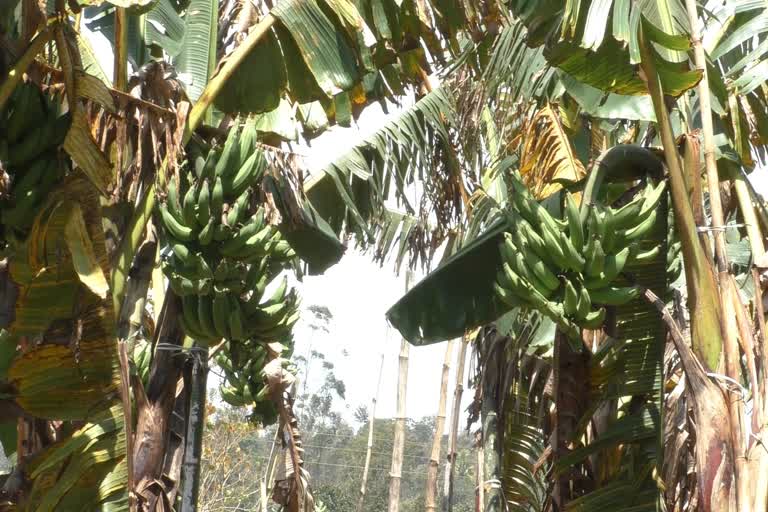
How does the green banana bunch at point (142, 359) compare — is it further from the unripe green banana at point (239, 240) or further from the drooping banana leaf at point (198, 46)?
the drooping banana leaf at point (198, 46)

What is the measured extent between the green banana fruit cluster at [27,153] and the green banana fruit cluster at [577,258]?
5.36 feet

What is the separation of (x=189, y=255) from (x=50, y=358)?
665 millimetres

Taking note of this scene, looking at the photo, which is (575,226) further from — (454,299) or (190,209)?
(190,209)

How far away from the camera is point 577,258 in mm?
2781

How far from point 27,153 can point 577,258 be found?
1885 millimetres

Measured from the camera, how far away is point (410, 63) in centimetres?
444

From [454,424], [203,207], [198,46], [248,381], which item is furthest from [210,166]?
[454,424]

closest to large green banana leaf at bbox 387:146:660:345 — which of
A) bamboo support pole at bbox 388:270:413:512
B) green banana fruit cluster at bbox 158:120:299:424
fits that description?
green banana fruit cluster at bbox 158:120:299:424

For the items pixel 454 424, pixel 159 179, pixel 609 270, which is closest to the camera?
pixel 609 270

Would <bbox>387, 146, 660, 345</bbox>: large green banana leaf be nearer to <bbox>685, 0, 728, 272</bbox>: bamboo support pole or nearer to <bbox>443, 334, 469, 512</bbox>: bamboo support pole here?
<bbox>685, 0, 728, 272</bbox>: bamboo support pole

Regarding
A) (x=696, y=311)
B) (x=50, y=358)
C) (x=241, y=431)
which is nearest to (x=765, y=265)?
(x=696, y=311)

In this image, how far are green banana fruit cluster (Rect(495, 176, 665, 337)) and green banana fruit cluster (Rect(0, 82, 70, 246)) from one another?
1.63 metres

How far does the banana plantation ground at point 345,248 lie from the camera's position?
284cm

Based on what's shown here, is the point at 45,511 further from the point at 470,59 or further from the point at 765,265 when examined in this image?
the point at 470,59
